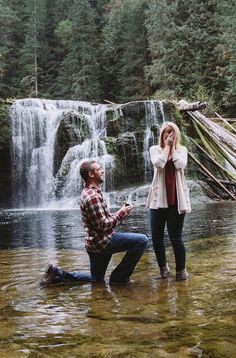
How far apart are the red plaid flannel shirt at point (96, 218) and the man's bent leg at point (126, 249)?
0.09 m

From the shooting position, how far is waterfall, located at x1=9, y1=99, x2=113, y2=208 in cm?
→ 2116

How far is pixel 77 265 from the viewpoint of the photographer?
6168 mm

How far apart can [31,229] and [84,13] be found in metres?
36.5

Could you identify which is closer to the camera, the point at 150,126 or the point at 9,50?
the point at 150,126

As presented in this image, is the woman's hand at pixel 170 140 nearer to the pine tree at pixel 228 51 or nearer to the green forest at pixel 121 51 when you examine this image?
the pine tree at pixel 228 51

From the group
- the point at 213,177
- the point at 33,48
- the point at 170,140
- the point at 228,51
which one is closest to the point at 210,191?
the point at 213,177

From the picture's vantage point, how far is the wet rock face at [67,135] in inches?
859

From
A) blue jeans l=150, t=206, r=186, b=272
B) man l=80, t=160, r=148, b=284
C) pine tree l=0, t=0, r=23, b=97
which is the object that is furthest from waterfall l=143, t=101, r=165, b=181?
pine tree l=0, t=0, r=23, b=97

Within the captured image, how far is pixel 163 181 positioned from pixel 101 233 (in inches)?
34.3

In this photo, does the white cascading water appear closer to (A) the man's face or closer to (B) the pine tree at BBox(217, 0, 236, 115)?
(B) the pine tree at BBox(217, 0, 236, 115)

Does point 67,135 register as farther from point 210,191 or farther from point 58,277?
point 58,277

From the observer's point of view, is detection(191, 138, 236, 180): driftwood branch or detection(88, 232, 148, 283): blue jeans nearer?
detection(88, 232, 148, 283): blue jeans

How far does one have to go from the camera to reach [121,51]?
4328 cm

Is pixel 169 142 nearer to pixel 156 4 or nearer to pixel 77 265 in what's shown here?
pixel 77 265
